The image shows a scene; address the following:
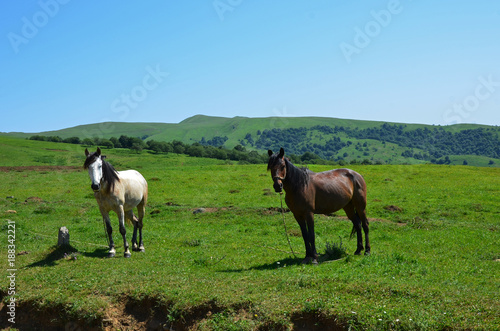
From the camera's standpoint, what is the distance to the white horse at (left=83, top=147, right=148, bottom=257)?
12680mm

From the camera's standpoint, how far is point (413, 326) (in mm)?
7168

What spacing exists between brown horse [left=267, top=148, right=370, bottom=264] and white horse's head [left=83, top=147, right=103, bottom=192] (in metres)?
5.37

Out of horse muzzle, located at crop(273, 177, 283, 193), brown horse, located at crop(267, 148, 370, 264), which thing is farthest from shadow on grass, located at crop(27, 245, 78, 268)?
brown horse, located at crop(267, 148, 370, 264)

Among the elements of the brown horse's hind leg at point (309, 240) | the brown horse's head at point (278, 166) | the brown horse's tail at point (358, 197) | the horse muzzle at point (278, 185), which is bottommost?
the brown horse's hind leg at point (309, 240)

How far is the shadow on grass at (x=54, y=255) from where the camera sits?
12.7m

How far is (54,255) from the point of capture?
1348 cm

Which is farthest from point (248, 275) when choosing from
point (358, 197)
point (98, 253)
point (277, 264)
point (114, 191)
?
point (98, 253)

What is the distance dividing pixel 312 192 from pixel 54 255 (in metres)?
8.96

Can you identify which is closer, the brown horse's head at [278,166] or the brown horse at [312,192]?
the brown horse's head at [278,166]

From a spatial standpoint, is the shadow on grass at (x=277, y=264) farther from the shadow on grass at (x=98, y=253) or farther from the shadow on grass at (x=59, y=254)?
the shadow on grass at (x=59, y=254)

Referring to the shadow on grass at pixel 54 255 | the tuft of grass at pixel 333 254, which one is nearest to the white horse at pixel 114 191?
the shadow on grass at pixel 54 255

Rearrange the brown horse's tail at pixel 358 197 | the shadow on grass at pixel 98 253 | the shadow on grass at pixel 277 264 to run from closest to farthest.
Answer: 1. the shadow on grass at pixel 277 264
2. the brown horse's tail at pixel 358 197
3. the shadow on grass at pixel 98 253

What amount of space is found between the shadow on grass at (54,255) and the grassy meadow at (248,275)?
0.03 metres

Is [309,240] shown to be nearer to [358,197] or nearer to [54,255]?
[358,197]
